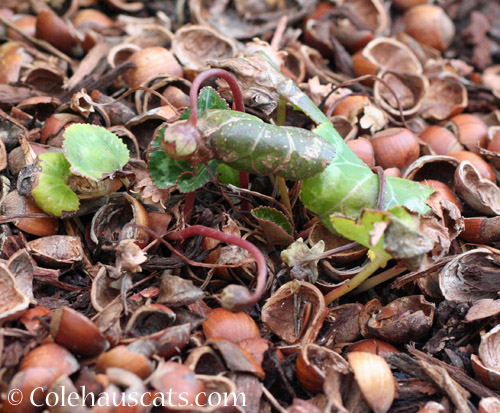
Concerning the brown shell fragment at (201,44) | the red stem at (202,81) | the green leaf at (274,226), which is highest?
the red stem at (202,81)

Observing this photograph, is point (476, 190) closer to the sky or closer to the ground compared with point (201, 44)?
closer to the ground

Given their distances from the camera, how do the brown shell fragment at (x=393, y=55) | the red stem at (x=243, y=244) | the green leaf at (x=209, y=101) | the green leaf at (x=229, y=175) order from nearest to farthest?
the red stem at (x=243, y=244) → the green leaf at (x=209, y=101) → the green leaf at (x=229, y=175) → the brown shell fragment at (x=393, y=55)

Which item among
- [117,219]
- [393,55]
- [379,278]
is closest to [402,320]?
[379,278]

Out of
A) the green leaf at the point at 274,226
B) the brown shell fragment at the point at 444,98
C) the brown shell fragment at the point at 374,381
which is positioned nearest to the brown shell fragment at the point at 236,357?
the brown shell fragment at the point at 374,381

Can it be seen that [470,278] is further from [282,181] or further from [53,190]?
[53,190]

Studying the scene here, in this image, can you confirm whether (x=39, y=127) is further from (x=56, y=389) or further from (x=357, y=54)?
(x=357, y=54)

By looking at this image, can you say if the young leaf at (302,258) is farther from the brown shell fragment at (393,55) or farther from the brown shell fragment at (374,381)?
the brown shell fragment at (393,55)

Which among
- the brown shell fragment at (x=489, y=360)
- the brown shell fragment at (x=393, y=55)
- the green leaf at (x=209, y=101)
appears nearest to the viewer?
the brown shell fragment at (x=489, y=360)
